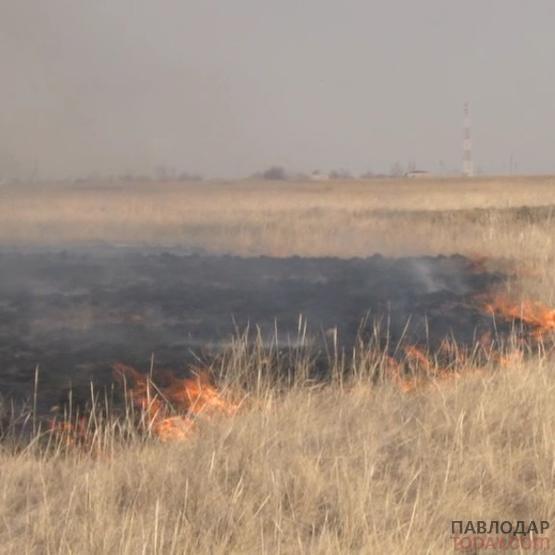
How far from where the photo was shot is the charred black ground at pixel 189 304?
10375 millimetres

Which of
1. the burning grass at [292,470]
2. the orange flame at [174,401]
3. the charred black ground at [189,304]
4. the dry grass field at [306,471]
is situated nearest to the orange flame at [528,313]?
the charred black ground at [189,304]

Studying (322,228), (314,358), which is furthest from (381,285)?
(322,228)

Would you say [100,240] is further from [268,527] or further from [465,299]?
[268,527]

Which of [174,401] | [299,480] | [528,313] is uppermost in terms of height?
[299,480]

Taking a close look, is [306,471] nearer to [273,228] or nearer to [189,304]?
[189,304]

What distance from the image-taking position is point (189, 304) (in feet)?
44.2

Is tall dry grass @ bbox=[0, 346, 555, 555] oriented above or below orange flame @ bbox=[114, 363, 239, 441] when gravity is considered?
above

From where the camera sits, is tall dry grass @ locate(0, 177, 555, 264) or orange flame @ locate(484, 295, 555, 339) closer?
orange flame @ locate(484, 295, 555, 339)

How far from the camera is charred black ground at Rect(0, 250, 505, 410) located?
10.4 metres

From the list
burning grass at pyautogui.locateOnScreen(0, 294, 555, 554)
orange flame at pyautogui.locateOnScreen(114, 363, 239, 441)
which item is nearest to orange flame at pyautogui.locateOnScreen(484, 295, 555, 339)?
burning grass at pyautogui.locateOnScreen(0, 294, 555, 554)

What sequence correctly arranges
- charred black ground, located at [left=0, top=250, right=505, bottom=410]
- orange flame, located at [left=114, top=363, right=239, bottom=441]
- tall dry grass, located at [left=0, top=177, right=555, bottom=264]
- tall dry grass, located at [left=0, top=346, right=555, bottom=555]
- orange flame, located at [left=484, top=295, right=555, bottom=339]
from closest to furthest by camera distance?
tall dry grass, located at [left=0, top=346, right=555, bottom=555]
orange flame, located at [left=114, top=363, right=239, bottom=441]
charred black ground, located at [left=0, top=250, right=505, bottom=410]
orange flame, located at [left=484, top=295, right=555, bottom=339]
tall dry grass, located at [left=0, top=177, right=555, bottom=264]

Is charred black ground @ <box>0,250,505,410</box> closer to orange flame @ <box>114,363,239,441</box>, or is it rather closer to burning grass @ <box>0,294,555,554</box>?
orange flame @ <box>114,363,239,441</box>

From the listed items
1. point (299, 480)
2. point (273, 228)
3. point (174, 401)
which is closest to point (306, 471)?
point (299, 480)

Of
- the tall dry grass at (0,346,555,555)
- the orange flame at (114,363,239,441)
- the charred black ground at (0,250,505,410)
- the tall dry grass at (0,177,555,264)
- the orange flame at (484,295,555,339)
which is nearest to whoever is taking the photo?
the tall dry grass at (0,346,555,555)
